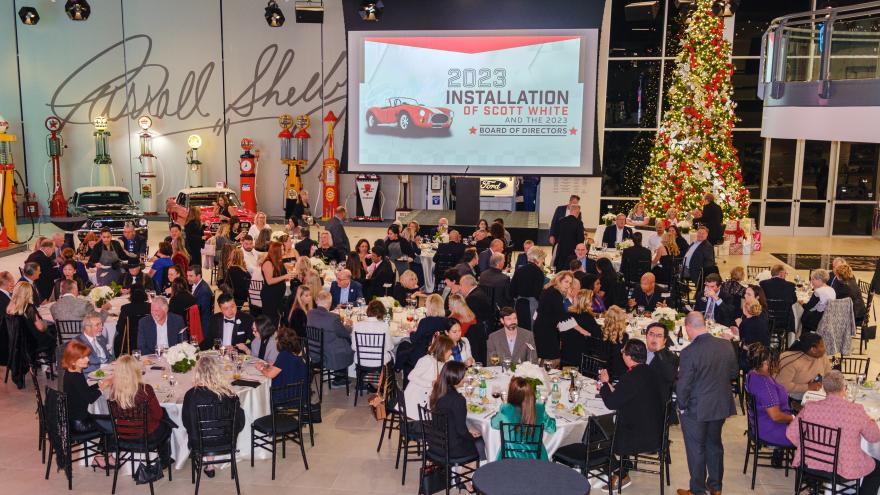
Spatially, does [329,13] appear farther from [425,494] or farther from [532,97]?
[425,494]

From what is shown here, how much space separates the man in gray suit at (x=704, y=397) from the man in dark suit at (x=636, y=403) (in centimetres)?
22

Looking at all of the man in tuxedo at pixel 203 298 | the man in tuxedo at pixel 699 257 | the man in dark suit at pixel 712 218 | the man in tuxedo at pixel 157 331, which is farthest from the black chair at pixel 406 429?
the man in dark suit at pixel 712 218

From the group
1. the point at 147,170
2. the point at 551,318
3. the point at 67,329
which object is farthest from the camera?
the point at 147,170

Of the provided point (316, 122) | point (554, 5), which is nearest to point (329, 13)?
point (316, 122)

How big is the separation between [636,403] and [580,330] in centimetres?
202

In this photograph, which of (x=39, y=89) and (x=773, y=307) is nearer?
(x=773, y=307)

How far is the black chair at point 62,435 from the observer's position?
668 centimetres

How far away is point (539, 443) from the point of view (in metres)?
6.09

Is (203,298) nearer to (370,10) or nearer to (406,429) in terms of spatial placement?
(406,429)

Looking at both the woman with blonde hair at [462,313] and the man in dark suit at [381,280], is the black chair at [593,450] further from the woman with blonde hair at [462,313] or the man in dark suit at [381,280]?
the man in dark suit at [381,280]

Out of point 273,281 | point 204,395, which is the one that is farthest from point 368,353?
point 204,395

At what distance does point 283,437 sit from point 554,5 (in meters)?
12.3

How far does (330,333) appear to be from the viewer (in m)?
8.70

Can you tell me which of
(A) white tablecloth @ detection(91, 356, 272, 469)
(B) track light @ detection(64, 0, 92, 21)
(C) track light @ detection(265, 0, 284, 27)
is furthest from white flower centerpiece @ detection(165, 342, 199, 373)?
(C) track light @ detection(265, 0, 284, 27)
